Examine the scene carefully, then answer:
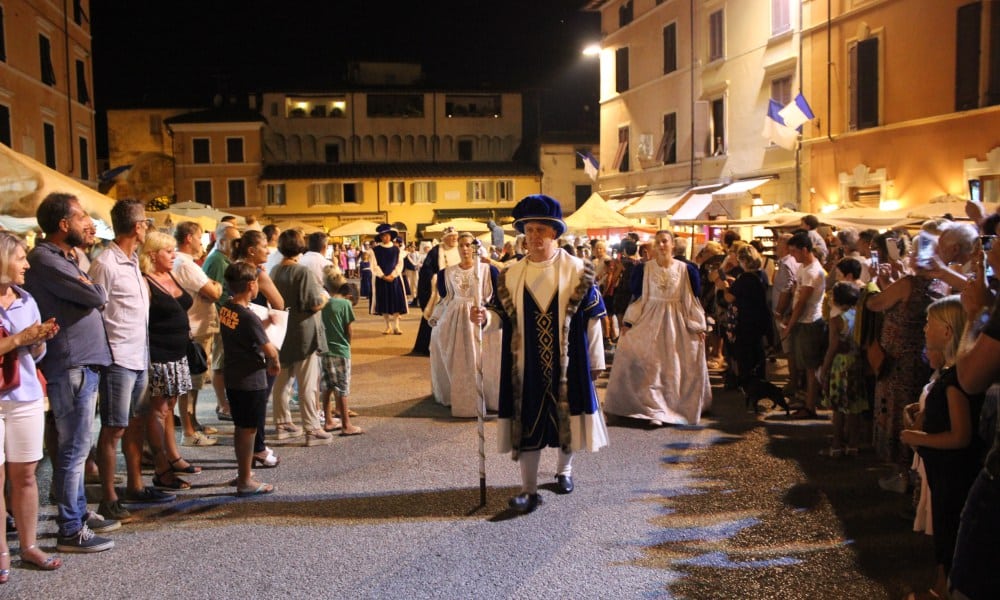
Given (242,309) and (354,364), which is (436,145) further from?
(242,309)

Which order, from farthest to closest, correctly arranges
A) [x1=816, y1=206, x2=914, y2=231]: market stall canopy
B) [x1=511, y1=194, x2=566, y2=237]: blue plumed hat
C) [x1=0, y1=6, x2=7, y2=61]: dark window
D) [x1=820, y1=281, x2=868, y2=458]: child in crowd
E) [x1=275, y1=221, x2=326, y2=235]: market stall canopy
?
[x1=0, y1=6, x2=7, y2=61]: dark window < [x1=816, y1=206, x2=914, y2=231]: market stall canopy < [x1=275, y1=221, x2=326, y2=235]: market stall canopy < [x1=820, y1=281, x2=868, y2=458]: child in crowd < [x1=511, y1=194, x2=566, y2=237]: blue plumed hat

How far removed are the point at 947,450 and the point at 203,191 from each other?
183 ft

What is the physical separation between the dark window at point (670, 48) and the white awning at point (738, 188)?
21.5ft

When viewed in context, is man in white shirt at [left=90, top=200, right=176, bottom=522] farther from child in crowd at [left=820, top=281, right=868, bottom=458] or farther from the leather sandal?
child in crowd at [left=820, top=281, right=868, bottom=458]

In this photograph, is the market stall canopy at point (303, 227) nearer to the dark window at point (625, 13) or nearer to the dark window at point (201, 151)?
the dark window at point (201, 151)

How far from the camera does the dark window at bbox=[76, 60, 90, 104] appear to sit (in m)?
32.7

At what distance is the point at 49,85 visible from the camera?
29.2 metres

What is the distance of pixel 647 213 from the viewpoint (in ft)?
89.2

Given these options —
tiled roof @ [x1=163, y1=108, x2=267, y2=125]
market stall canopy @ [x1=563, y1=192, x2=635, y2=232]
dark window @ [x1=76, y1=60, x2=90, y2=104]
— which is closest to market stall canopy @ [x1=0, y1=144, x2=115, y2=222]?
market stall canopy @ [x1=563, y1=192, x2=635, y2=232]

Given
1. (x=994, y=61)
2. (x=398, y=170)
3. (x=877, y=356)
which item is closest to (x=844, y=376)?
(x=877, y=356)

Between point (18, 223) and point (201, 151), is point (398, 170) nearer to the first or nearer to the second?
point (201, 151)

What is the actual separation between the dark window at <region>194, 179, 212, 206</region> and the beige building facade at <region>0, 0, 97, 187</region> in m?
20.2

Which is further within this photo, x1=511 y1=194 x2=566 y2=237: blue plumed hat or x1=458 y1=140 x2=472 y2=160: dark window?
x1=458 y1=140 x2=472 y2=160: dark window

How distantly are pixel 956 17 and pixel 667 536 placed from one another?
1569 centimetres
